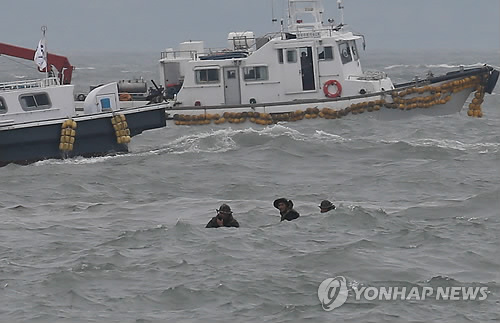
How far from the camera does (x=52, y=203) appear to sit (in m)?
24.6

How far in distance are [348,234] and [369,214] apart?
63.9 inches

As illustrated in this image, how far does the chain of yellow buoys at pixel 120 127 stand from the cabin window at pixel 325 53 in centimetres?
933

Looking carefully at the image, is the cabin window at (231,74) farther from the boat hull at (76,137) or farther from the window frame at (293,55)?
the boat hull at (76,137)

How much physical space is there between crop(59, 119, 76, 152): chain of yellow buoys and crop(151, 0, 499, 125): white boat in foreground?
23.2 feet

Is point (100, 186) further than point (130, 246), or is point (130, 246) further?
point (100, 186)

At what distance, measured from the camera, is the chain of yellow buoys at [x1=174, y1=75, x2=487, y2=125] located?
3638 centimetres

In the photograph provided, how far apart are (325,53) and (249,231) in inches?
729

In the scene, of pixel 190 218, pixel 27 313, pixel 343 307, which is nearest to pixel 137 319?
pixel 27 313

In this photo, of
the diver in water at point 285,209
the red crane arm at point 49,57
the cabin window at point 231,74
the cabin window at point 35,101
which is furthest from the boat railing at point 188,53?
the diver in water at point 285,209

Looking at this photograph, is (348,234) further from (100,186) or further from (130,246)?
(100,186)

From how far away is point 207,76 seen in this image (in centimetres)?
3800

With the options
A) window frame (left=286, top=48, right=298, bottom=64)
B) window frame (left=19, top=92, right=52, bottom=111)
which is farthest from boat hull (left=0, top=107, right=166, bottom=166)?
window frame (left=286, top=48, right=298, bottom=64)

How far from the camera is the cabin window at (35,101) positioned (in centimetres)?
3073

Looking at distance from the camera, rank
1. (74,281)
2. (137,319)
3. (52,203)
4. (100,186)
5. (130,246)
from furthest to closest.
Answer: (100,186) < (52,203) < (130,246) < (74,281) < (137,319)
